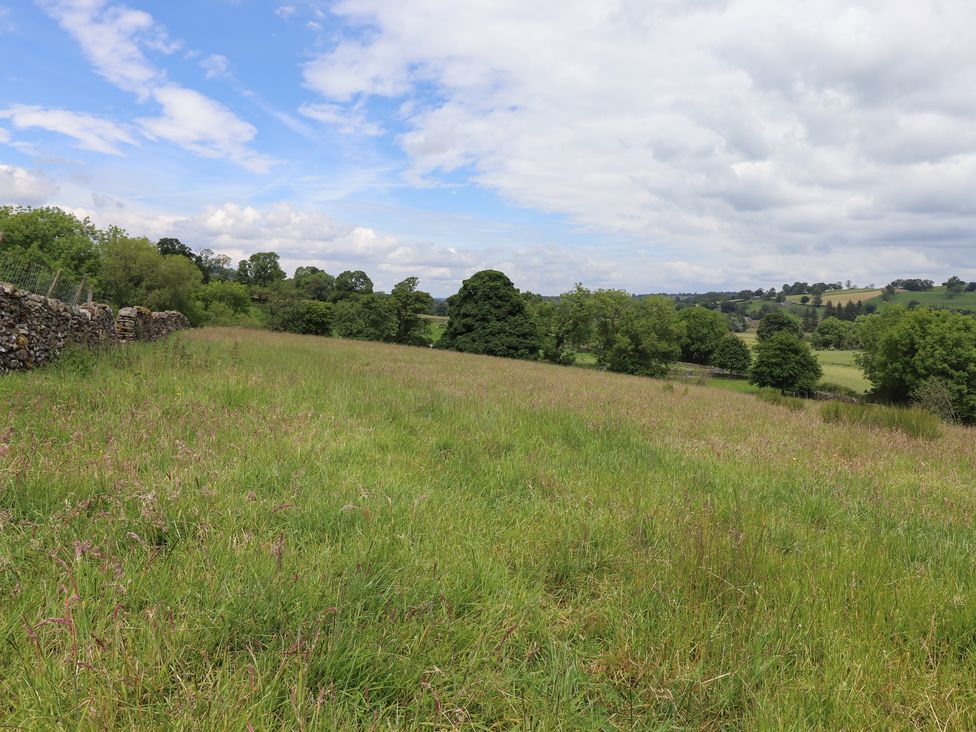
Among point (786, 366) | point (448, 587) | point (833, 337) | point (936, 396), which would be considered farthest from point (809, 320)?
point (448, 587)

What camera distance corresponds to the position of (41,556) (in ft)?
8.11

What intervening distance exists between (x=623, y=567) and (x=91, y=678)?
275 cm

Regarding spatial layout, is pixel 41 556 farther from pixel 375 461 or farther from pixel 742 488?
pixel 742 488

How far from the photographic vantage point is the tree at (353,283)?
315ft

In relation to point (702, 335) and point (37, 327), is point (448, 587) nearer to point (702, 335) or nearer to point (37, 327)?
point (37, 327)

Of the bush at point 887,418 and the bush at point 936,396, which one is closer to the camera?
the bush at point 887,418

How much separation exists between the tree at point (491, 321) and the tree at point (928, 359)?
1537 inches

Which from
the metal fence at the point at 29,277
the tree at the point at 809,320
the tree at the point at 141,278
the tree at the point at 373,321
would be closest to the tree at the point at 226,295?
the tree at the point at 373,321

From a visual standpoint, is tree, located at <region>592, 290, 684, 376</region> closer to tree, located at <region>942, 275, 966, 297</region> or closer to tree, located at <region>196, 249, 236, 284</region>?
tree, located at <region>196, 249, 236, 284</region>

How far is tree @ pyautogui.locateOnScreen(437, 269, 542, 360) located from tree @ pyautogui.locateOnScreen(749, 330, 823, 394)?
3617cm

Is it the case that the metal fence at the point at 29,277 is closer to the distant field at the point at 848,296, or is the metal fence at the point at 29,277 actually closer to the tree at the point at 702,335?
the tree at the point at 702,335

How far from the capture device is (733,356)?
89562mm

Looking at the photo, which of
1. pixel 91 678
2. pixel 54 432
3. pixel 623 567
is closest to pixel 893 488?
pixel 623 567

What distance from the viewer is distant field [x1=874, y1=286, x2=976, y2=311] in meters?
136
